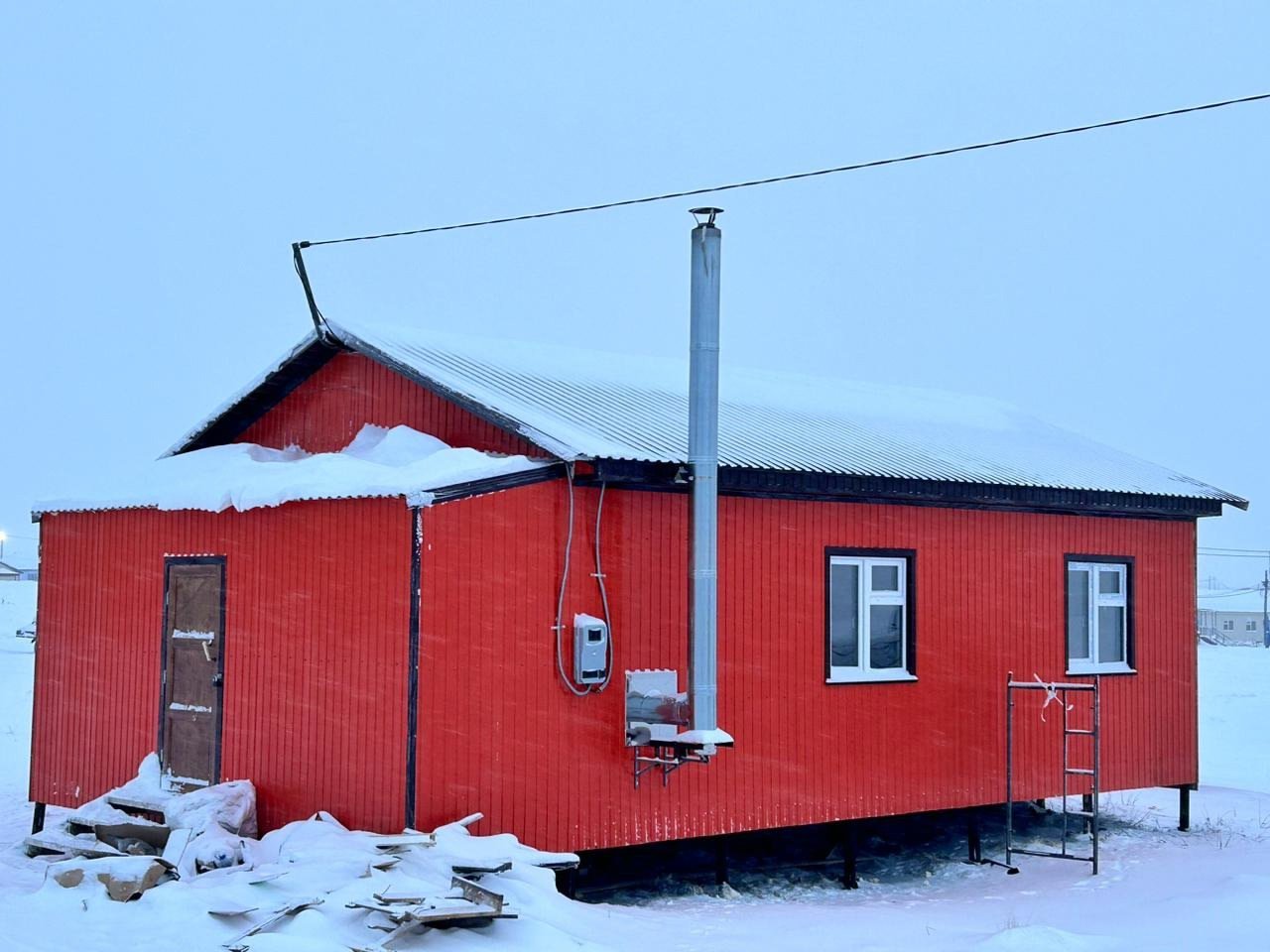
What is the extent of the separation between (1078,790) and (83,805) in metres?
9.50

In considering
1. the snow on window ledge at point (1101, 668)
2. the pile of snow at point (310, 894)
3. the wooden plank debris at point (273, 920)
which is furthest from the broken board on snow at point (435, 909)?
the snow on window ledge at point (1101, 668)

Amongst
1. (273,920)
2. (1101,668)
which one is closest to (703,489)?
(273,920)

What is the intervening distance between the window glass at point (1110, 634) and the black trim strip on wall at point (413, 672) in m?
8.17

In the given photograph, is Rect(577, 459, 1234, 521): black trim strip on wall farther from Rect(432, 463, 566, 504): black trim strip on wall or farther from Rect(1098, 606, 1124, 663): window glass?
Rect(1098, 606, 1124, 663): window glass

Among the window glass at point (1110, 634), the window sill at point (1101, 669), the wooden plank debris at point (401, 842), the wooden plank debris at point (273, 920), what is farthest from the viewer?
the window glass at point (1110, 634)

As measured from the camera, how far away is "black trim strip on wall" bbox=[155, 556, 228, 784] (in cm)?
1200

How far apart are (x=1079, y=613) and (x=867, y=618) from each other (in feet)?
10.5

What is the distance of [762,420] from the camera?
1434 cm

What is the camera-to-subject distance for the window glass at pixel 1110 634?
50.9 ft

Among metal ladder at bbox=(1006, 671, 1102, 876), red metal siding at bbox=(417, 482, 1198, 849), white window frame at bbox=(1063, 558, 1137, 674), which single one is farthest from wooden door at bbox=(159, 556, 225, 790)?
white window frame at bbox=(1063, 558, 1137, 674)

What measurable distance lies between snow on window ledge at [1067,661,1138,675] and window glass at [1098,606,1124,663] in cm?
8

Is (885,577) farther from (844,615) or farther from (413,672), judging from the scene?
(413,672)

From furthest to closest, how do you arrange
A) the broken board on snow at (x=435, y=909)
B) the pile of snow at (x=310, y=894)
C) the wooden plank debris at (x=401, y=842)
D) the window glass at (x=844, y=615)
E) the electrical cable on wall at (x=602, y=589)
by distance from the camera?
Result: the window glass at (x=844, y=615) → the electrical cable on wall at (x=602, y=589) → the wooden plank debris at (x=401, y=842) → the pile of snow at (x=310, y=894) → the broken board on snow at (x=435, y=909)

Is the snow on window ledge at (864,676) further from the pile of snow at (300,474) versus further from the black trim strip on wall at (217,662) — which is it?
the black trim strip on wall at (217,662)
